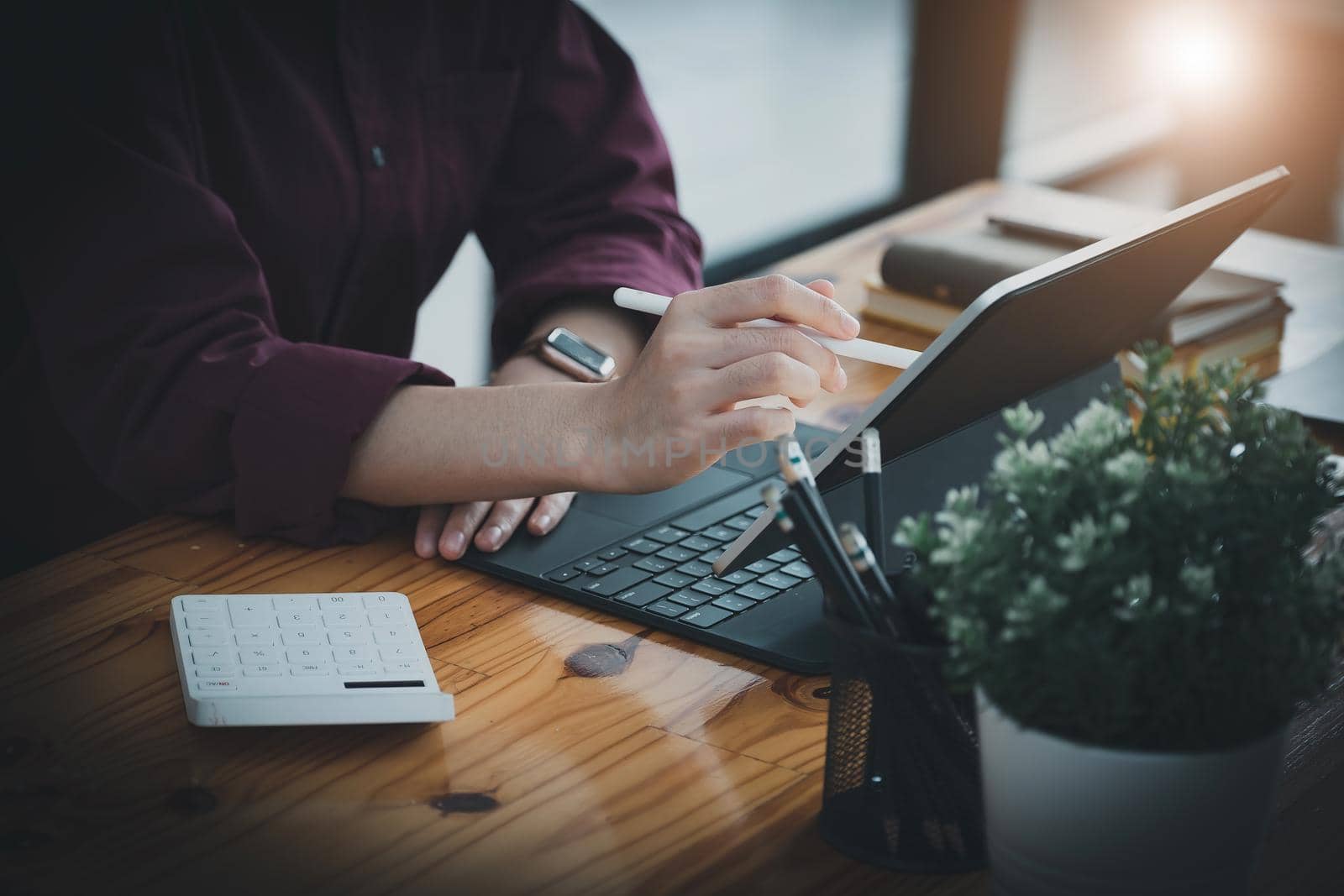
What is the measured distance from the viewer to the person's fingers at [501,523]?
1.03 meters

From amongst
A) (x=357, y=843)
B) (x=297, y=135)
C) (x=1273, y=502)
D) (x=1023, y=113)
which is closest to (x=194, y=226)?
(x=297, y=135)

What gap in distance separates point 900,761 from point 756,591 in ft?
0.93

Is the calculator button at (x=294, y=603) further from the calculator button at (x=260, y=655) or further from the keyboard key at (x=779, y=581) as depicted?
the keyboard key at (x=779, y=581)

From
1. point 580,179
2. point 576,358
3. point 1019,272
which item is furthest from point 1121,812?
point 580,179

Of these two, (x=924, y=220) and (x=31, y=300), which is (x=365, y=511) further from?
(x=924, y=220)

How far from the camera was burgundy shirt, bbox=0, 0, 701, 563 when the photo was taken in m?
1.02

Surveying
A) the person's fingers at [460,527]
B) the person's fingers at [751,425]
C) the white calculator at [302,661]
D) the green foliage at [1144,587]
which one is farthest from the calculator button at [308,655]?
the green foliage at [1144,587]

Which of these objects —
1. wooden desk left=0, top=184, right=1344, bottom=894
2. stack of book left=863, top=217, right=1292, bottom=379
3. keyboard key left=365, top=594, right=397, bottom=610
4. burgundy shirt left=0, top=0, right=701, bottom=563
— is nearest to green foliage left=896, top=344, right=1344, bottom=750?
wooden desk left=0, top=184, right=1344, bottom=894

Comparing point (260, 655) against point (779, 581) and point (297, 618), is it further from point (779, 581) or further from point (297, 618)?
point (779, 581)

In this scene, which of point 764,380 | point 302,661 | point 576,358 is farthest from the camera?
point 576,358

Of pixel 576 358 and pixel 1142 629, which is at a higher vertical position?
pixel 1142 629

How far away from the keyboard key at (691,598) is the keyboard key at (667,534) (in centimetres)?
8

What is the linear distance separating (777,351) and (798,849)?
0.36 m

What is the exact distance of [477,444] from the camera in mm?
1029
